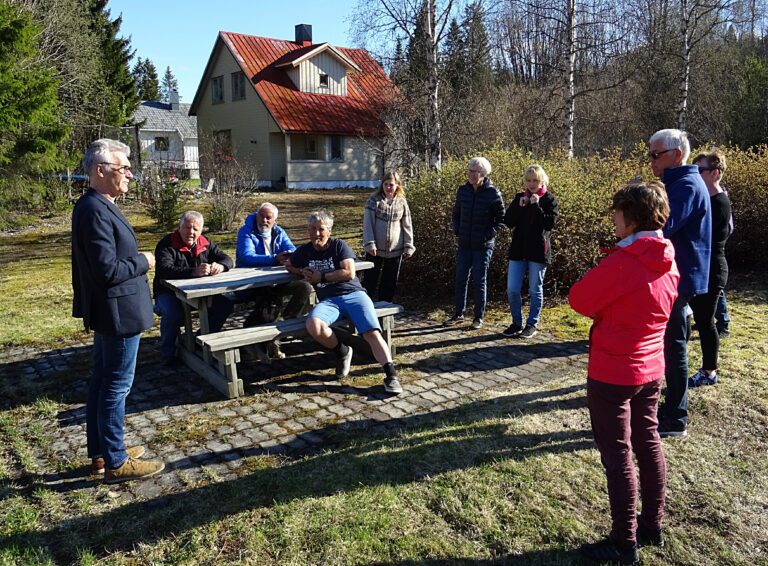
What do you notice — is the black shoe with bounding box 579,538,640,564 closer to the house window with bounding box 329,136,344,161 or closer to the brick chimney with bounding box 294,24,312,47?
the house window with bounding box 329,136,344,161

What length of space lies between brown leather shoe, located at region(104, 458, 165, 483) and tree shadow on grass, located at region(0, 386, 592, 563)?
6.1 inches

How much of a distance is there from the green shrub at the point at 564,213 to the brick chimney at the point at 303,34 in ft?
82.4

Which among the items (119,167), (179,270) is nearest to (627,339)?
(119,167)

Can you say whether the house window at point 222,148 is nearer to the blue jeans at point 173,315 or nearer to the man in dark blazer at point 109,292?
the blue jeans at point 173,315

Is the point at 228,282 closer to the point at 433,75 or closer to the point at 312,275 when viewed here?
the point at 312,275

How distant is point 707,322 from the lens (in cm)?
468

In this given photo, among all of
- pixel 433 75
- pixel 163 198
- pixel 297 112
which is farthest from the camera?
pixel 297 112

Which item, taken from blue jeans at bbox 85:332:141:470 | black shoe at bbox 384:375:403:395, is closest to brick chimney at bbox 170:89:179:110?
black shoe at bbox 384:375:403:395

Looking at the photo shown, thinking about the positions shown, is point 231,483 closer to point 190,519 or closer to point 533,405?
point 190,519

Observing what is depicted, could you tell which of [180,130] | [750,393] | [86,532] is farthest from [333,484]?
[180,130]

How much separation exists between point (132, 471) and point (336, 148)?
84.4 feet

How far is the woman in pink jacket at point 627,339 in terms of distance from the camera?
2666mm

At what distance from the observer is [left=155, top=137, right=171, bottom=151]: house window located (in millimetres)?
45156

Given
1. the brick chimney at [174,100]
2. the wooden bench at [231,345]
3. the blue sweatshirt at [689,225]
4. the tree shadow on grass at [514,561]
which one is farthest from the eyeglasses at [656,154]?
the brick chimney at [174,100]
